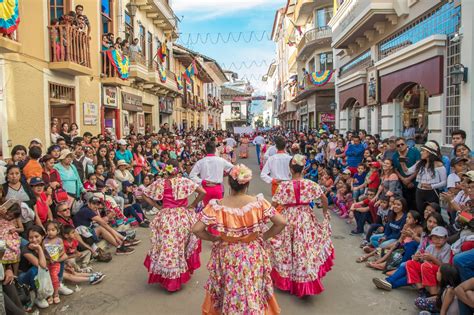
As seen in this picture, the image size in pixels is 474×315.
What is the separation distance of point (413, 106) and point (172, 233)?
10178 mm

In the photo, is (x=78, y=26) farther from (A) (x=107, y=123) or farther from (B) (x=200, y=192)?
(B) (x=200, y=192)

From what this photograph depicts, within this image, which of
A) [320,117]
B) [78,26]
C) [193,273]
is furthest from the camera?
[320,117]

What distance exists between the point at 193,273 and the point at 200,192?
52.7 inches

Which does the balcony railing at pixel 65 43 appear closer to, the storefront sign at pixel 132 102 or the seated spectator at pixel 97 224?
the storefront sign at pixel 132 102

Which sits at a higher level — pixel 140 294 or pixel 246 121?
pixel 246 121

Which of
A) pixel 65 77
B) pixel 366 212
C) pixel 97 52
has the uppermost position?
pixel 97 52

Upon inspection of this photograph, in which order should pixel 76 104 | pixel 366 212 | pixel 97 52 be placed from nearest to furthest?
pixel 366 212
pixel 76 104
pixel 97 52

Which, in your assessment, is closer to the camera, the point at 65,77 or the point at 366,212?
the point at 366,212

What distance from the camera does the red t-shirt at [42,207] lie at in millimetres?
6094

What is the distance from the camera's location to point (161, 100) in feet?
79.4

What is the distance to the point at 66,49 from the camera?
11703 mm

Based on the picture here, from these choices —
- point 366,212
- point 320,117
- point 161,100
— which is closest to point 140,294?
point 366,212

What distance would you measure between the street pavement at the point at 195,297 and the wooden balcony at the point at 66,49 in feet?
23.3

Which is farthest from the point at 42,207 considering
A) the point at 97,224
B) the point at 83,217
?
the point at 97,224
